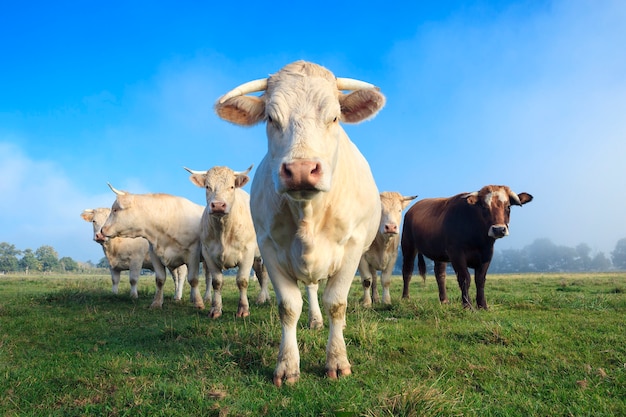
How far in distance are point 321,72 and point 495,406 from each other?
3.25 m

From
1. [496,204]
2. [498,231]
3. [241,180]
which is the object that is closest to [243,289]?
[241,180]

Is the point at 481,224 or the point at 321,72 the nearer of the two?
the point at 321,72

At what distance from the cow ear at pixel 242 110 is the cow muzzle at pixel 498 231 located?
521 cm

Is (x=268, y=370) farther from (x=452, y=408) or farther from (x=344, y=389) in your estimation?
(x=452, y=408)

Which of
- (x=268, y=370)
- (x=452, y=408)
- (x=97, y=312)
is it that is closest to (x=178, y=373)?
(x=268, y=370)

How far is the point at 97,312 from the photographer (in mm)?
8750

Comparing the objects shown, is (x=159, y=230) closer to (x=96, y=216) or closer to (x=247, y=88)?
(x=96, y=216)

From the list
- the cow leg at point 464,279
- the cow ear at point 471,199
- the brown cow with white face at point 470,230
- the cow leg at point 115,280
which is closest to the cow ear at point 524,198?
the brown cow with white face at point 470,230

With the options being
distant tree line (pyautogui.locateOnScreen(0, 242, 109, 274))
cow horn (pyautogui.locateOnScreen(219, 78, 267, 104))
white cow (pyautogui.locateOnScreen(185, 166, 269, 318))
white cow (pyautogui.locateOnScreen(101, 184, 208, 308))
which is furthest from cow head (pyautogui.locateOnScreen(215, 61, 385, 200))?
distant tree line (pyautogui.locateOnScreen(0, 242, 109, 274))

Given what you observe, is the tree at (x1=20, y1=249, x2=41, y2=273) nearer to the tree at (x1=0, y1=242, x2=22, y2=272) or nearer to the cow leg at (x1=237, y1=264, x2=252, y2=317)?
the tree at (x1=0, y1=242, x2=22, y2=272)

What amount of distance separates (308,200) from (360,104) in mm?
1320

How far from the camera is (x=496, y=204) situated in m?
8.31

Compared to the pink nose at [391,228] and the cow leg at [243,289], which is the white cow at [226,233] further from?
the pink nose at [391,228]

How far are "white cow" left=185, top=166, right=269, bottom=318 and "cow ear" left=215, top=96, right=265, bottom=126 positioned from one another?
3.77 metres
